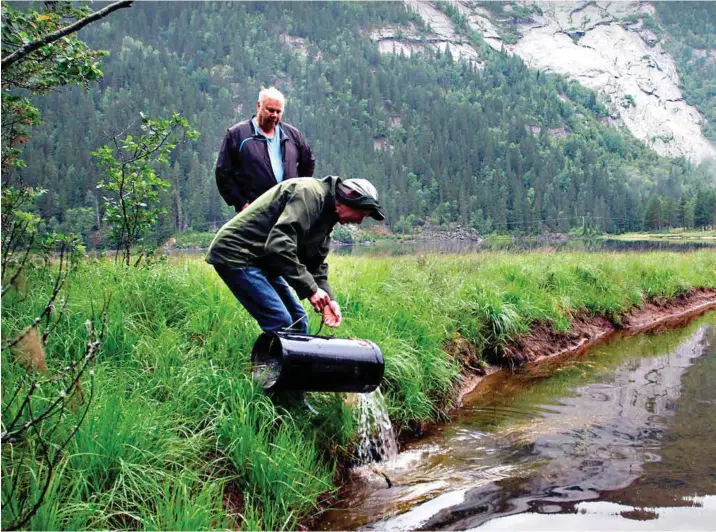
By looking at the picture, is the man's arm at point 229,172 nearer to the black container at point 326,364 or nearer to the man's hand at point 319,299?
the black container at point 326,364

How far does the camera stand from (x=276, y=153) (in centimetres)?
602

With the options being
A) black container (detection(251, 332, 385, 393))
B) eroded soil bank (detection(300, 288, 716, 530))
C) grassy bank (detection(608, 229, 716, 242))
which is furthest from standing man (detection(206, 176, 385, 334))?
grassy bank (detection(608, 229, 716, 242))

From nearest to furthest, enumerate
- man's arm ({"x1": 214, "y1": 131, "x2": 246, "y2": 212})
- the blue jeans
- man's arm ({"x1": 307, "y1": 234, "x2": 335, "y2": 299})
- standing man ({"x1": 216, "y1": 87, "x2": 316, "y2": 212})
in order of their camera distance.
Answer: the blue jeans → man's arm ({"x1": 307, "y1": 234, "x2": 335, "y2": 299}) → standing man ({"x1": 216, "y1": 87, "x2": 316, "y2": 212}) → man's arm ({"x1": 214, "y1": 131, "x2": 246, "y2": 212})

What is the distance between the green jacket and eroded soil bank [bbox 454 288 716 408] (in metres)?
3.45

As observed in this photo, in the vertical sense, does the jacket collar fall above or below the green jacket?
above

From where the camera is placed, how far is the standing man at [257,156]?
19.4ft

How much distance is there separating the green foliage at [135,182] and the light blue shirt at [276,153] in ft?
6.18

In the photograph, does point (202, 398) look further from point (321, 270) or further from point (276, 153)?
point (276, 153)

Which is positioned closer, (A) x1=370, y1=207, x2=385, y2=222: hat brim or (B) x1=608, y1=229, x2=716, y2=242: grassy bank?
(A) x1=370, y1=207, x2=385, y2=222: hat brim

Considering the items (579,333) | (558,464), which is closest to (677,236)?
(579,333)

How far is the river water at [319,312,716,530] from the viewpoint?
4.12 metres

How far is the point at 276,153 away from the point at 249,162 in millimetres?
298

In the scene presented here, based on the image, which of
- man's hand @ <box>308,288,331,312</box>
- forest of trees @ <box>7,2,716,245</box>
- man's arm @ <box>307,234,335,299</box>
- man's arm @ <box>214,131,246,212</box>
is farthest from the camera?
forest of trees @ <box>7,2,716,245</box>

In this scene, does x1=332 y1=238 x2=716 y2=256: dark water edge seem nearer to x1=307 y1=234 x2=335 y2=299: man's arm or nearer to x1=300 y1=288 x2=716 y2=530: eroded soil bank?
x1=300 y1=288 x2=716 y2=530: eroded soil bank
